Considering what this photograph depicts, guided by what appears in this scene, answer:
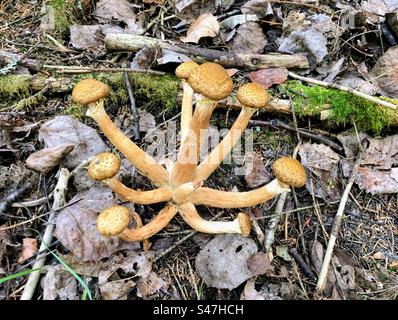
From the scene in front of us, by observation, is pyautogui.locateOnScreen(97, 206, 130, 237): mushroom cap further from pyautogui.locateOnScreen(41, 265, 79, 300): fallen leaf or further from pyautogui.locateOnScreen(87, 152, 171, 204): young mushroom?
pyautogui.locateOnScreen(41, 265, 79, 300): fallen leaf

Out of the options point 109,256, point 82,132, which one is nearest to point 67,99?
point 82,132

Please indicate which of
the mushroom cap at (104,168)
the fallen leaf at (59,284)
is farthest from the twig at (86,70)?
the fallen leaf at (59,284)

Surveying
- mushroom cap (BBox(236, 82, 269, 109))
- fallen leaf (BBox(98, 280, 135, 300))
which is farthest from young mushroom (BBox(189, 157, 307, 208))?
fallen leaf (BBox(98, 280, 135, 300))

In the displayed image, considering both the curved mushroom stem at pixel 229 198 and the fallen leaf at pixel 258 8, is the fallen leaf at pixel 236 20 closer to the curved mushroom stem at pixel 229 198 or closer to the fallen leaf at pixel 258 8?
the fallen leaf at pixel 258 8

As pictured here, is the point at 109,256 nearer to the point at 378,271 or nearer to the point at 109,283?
the point at 109,283

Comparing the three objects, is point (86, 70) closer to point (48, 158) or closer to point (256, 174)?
point (48, 158)

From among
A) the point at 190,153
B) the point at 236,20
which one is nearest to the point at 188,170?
the point at 190,153
